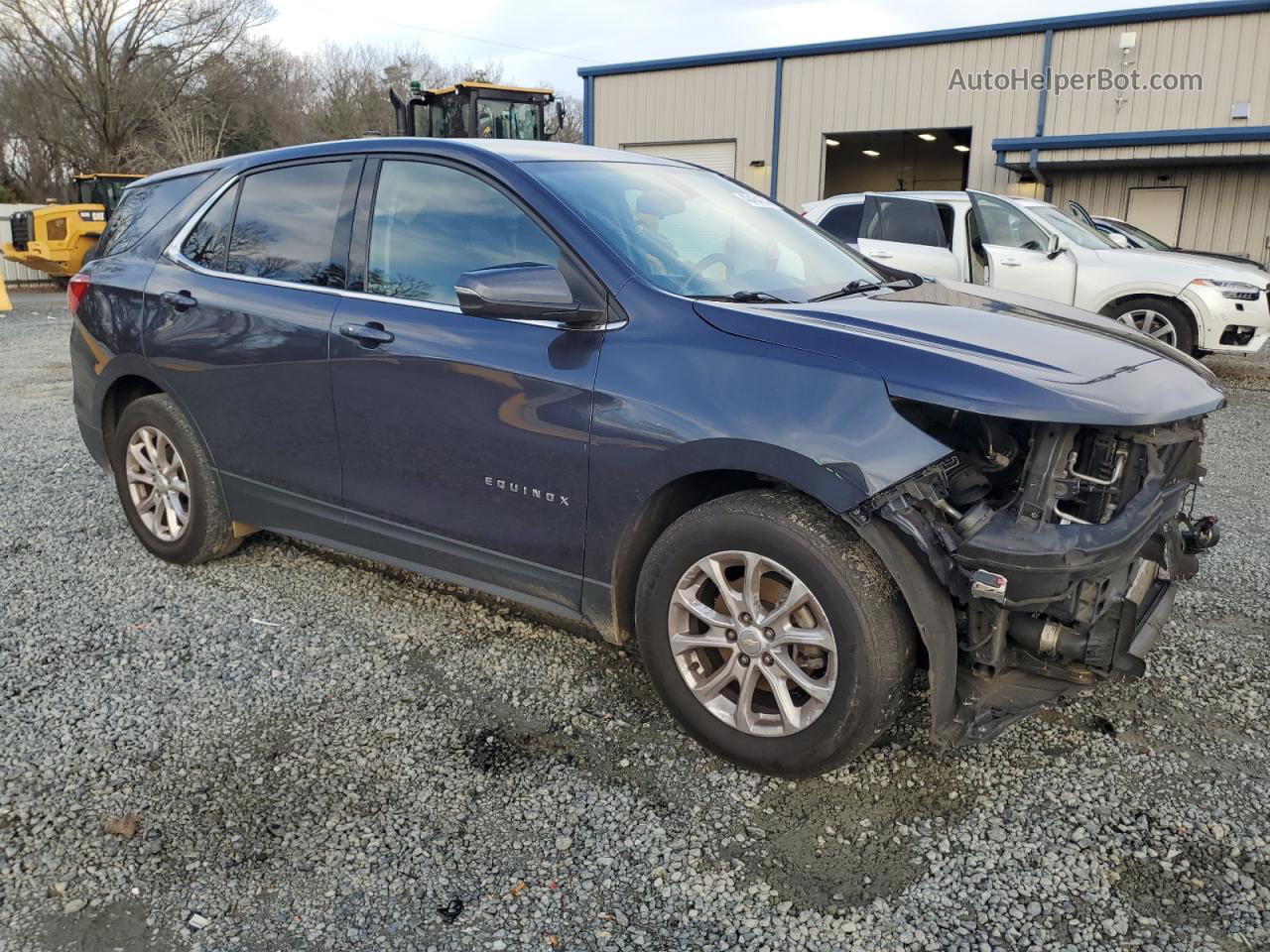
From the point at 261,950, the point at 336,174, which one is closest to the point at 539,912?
the point at 261,950

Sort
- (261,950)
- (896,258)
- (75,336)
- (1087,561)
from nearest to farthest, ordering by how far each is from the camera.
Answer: (261,950) < (1087,561) < (75,336) < (896,258)

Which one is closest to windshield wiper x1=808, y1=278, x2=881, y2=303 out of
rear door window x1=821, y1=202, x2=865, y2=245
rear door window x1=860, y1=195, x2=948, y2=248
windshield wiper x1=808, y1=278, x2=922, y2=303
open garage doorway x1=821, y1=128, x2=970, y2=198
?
windshield wiper x1=808, y1=278, x2=922, y2=303

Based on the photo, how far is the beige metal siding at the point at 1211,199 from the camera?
18.7m

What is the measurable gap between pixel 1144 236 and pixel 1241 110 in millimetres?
8053

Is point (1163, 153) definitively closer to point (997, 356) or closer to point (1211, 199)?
point (1211, 199)

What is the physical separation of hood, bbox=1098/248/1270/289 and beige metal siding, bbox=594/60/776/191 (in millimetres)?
13775

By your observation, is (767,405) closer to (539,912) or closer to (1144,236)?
(539,912)

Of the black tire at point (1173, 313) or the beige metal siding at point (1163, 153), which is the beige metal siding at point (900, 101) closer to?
the beige metal siding at point (1163, 153)

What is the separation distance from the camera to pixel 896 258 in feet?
32.5

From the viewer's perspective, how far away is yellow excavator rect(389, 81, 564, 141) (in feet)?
52.4

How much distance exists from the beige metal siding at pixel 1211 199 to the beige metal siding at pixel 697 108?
7.12 m

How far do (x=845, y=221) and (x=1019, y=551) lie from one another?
8678mm

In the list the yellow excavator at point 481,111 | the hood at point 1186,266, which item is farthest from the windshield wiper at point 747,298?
the yellow excavator at point 481,111

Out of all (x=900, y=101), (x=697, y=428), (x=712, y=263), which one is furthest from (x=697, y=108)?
(x=697, y=428)
